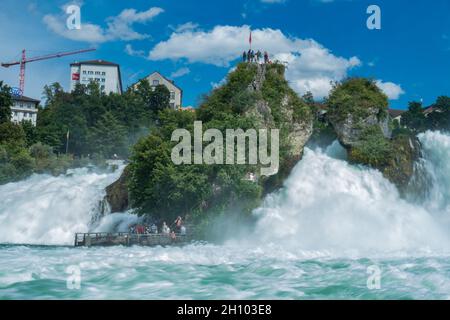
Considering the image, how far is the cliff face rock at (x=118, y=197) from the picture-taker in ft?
121

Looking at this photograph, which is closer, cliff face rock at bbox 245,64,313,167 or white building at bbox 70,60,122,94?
cliff face rock at bbox 245,64,313,167

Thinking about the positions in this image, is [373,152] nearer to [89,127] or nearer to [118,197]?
[118,197]

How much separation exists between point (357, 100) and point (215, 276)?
26648 mm

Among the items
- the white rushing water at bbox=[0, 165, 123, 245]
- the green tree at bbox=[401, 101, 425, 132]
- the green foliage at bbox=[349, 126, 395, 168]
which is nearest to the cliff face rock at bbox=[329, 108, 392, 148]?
the green foliage at bbox=[349, 126, 395, 168]

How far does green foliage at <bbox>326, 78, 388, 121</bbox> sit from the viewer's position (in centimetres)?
3928

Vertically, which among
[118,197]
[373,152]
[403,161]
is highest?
[373,152]

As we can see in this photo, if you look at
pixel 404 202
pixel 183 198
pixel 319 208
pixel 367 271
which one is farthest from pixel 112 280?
pixel 404 202

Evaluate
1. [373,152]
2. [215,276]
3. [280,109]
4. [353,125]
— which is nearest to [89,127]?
[280,109]

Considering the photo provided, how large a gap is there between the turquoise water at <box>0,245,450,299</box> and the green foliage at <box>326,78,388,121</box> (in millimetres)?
18538

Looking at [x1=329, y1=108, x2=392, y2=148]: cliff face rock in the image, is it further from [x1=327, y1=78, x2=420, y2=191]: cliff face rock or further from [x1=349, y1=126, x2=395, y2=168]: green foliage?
[x1=349, y1=126, x2=395, y2=168]: green foliage

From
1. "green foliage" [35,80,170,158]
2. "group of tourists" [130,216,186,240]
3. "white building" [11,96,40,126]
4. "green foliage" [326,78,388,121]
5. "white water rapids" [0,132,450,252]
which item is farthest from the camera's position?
"white building" [11,96,40,126]

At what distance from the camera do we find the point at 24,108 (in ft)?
321

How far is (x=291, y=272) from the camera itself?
18.1m

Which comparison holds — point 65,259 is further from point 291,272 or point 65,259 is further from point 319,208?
point 319,208
